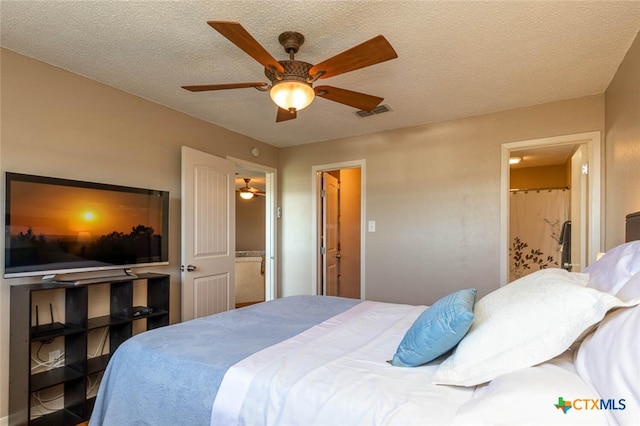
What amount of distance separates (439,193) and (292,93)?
88.6 inches

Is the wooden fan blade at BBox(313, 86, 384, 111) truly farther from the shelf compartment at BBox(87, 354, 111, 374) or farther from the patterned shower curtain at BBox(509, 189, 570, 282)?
the patterned shower curtain at BBox(509, 189, 570, 282)

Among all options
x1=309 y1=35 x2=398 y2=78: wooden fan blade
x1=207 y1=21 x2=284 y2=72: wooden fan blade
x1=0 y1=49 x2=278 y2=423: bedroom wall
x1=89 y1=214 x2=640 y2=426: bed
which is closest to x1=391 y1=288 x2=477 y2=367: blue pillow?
x1=89 y1=214 x2=640 y2=426: bed

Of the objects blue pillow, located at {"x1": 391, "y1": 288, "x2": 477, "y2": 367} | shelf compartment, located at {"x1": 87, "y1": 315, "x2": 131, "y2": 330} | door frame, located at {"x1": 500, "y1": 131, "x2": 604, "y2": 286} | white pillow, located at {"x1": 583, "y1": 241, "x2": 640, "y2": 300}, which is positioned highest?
door frame, located at {"x1": 500, "y1": 131, "x2": 604, "y2": 286}

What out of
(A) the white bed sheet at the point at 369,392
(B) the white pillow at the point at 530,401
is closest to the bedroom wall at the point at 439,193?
(A) the white bed sheet at the point at 369,392

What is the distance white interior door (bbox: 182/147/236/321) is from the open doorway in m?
0.58

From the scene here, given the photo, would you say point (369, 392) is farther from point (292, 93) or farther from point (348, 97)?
point (348, 97)

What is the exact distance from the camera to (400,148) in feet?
12.1

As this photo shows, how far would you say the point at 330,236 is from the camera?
4562 millimetres

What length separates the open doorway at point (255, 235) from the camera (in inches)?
174

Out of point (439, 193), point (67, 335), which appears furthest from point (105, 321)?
point (439, 193)

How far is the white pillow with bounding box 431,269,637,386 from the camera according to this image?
96 cm

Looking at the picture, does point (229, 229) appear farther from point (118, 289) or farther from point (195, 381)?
point (195, 381)

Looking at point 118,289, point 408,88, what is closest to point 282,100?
point 408,88

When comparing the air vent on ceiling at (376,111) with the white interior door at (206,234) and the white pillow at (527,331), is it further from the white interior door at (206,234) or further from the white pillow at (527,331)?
the white pillow at (527,331)
